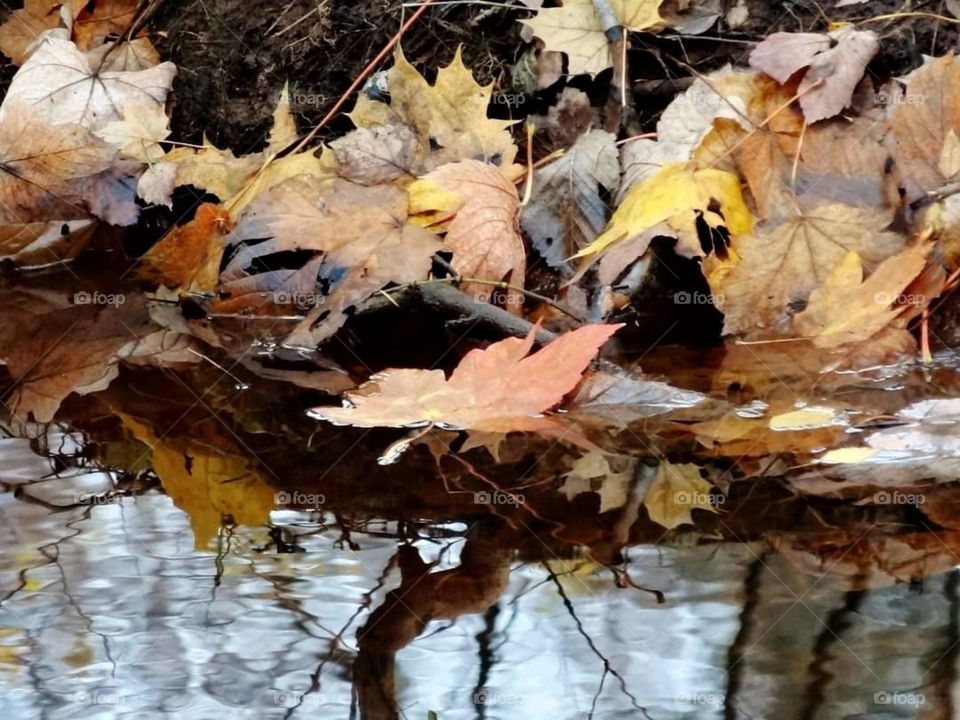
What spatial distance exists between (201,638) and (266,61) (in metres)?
2.38

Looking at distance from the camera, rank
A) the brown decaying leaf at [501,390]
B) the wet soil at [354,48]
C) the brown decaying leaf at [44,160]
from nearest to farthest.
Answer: the brown decaying leaf at [501,390] < the wet soil at [354,48] < the brown decaying leaf at [44,160]

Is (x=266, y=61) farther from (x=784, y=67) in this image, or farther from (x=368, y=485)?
(x=368, y=485)

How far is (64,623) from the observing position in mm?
1486

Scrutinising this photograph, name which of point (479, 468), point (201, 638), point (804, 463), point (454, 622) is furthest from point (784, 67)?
point (201, 638)

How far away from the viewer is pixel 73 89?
333 cm
